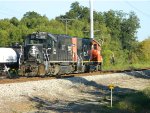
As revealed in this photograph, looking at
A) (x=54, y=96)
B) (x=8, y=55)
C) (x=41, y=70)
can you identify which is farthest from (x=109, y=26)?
(x=54, y=96)

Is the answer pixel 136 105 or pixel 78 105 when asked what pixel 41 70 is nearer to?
pixel 78 105

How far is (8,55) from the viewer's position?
104ft

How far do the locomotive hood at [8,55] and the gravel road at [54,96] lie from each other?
693cm

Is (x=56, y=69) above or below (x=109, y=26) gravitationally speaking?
below

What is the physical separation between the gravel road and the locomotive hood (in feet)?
22.8

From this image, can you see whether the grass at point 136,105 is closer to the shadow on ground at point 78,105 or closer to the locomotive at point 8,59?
the shadow on ground at point 78,105

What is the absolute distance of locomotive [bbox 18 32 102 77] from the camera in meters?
28.1

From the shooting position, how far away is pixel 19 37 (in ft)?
207

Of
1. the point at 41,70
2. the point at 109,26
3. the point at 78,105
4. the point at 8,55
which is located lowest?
the point at 78,105

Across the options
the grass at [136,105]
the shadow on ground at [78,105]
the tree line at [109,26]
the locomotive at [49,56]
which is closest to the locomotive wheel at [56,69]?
the locomotive at [49,56]

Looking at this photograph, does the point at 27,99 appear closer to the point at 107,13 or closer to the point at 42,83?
the point at 42,83

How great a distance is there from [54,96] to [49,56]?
8639 millimetres

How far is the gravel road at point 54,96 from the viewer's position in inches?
635

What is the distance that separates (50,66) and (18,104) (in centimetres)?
1211
